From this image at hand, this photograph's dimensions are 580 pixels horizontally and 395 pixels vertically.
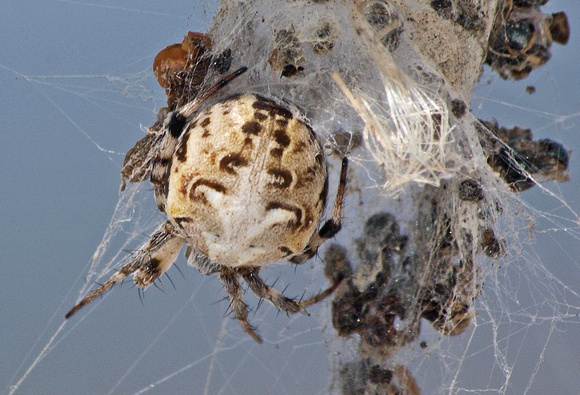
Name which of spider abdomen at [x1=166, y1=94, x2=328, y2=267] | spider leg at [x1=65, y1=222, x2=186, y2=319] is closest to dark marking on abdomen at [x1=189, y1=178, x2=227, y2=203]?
spider abdomen at [x1=166, y1=94, x2=328, y2=267]

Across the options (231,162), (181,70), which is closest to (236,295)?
(231,162)

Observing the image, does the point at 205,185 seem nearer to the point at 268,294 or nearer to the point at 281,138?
the point at 281,138

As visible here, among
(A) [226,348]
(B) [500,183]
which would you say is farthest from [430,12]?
(A) [226,348]

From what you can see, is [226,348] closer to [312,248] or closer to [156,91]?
[312,248]

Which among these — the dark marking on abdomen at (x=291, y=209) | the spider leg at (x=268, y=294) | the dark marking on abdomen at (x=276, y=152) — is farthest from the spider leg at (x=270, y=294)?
the dark marking on abdomen at (x=276, y=152)

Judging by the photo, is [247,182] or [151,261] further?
[151,261]

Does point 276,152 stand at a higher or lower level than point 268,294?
higher
